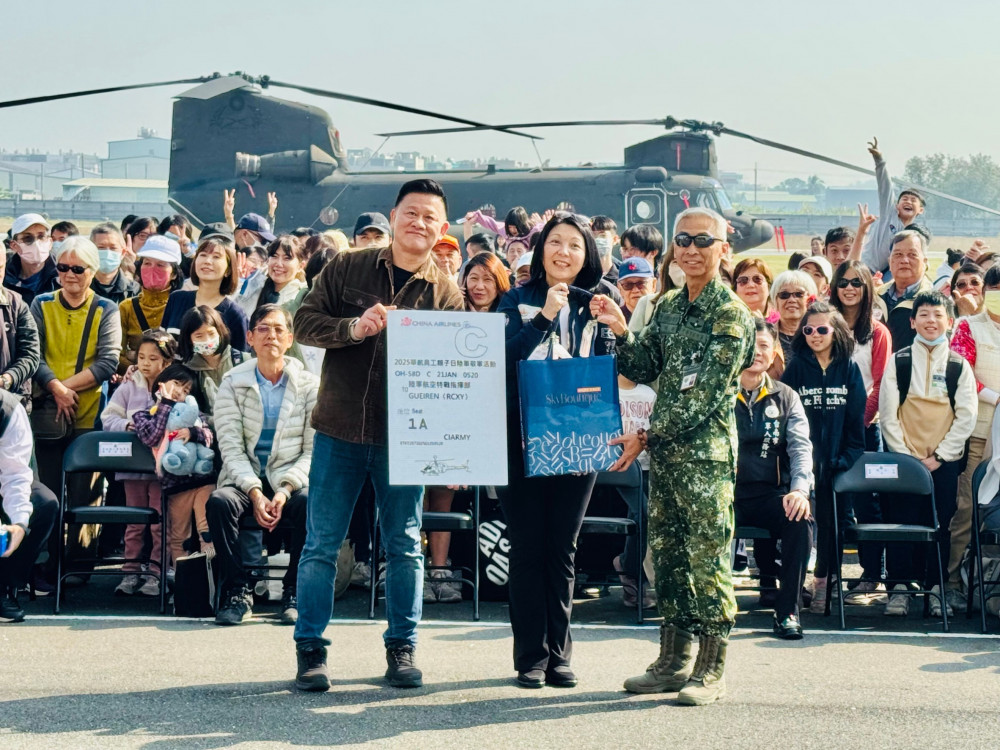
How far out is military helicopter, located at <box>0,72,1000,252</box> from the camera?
24391 mm

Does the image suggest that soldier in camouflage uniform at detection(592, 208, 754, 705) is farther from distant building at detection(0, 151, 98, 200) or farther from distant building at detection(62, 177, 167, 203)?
distant building at detection(0, 151, 98, 200)

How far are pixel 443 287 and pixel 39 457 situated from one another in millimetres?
3646

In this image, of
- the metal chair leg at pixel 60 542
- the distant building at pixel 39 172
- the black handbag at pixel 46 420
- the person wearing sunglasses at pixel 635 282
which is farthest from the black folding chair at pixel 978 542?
the distant building at pixel 39 172

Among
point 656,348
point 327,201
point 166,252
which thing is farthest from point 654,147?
point 656,348

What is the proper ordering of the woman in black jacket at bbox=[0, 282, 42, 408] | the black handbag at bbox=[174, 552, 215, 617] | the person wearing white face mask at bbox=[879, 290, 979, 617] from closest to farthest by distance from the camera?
the black handbag at bbox=[174, 552, 215, 617] < the woman in black jacket at bbox=[0, 282, 42, 408] < the person wearing white face mask at bbox=[879, 290, 979, 617]

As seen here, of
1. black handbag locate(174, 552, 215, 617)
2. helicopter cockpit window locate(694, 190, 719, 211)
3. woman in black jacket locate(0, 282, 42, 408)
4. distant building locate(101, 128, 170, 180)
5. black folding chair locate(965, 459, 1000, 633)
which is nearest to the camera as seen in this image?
black handbag locate(174, 552, 215, 617)

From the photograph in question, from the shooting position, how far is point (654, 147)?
2500 cm

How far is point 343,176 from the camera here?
2638cm

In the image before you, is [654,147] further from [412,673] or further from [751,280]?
[412,673]

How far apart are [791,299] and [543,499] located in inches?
133

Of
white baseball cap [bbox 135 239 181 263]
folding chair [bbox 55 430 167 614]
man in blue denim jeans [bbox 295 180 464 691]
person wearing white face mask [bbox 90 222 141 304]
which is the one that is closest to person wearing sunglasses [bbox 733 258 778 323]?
man in blue denim jeans [bbox 295 180 464 691]

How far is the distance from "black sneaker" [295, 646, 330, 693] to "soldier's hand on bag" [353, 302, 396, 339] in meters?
1.31

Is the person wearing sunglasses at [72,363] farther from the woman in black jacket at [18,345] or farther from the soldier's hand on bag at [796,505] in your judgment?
the soldier's hand on bag at [796,505]

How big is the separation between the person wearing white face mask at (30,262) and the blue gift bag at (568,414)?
17.1ft
